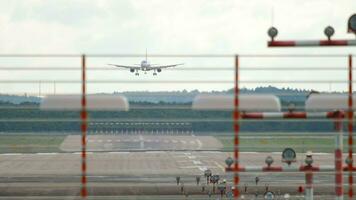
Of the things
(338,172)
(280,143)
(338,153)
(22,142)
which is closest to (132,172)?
(280,143)

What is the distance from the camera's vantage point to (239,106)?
7164 millimetres

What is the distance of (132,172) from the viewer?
155 ft

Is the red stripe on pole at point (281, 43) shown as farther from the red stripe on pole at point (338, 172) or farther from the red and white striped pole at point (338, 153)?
the red stripe on pole at point (338, 172)

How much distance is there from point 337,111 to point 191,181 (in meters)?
34.0

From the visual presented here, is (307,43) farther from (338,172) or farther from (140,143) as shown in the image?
(140,143)

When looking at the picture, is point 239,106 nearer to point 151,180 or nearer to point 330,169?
point 330,169

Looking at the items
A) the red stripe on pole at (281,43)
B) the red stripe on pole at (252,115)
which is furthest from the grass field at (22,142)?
the red stripe on pole at (281,43)

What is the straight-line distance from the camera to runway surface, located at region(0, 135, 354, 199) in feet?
123

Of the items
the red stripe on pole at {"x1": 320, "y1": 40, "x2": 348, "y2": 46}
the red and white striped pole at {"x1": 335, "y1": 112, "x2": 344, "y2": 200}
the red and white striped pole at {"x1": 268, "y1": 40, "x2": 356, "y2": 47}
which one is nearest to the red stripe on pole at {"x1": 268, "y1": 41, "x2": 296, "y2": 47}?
the red and white striped pole at {"x1": 268, "y1": 40, "x2": 356, "y2": 47}

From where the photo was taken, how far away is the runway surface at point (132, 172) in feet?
123

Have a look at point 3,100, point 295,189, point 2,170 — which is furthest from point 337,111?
point 2,170

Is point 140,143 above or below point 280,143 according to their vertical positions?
below

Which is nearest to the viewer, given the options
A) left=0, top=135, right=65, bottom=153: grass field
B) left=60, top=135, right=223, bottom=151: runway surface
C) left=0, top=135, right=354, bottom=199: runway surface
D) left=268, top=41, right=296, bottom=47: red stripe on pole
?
left=268, top=41, right=296, bottom=47: red stripe on pole

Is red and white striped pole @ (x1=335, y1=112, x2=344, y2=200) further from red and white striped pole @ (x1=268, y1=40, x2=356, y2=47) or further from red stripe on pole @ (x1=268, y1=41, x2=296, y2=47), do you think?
red stripe on pole @ (x1=268, y1=41, x2=296, y2=47)
